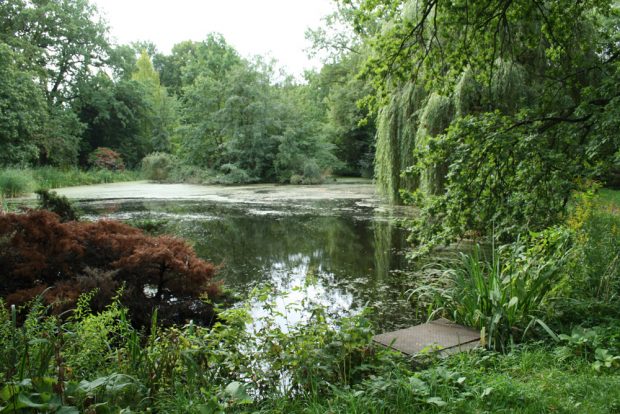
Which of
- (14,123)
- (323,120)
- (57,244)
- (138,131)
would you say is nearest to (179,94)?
(138,131)

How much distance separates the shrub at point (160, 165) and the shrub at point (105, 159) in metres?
1.85

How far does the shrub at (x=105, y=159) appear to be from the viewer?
1064 inches

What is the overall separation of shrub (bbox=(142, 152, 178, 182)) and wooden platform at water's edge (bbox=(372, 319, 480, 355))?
24451 mm

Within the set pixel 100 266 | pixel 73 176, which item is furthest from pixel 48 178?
pixel 100 266

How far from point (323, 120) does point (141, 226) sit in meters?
28.6

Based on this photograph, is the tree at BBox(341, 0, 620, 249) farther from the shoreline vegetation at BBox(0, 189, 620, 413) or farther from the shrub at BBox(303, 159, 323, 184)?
the shrub at BBox(303, 159, 323, 184)

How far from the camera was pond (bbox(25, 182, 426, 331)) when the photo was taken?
5.09 m

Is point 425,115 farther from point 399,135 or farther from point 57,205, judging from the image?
point 57,205

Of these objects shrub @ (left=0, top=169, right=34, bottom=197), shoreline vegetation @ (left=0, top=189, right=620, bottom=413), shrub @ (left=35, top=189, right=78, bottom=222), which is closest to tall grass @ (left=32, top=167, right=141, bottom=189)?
shrub @ (left=0, top=169, right=34, bottom=197)

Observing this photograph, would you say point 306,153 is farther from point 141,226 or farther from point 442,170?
point 141,226

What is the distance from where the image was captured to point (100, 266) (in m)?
4.38

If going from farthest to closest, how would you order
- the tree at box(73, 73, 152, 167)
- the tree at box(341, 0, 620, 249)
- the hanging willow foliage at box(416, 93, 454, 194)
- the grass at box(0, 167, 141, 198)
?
the tree at box(73, 73, 152, 167) → the grass at box(0, 167, 141, 198) → the hanging willow foliage at box(416, 93, 454, 194) → the tree at box(341, 0, 620, 249)

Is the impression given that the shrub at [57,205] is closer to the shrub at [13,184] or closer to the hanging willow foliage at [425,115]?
the hanging willow foliage at [425,115]

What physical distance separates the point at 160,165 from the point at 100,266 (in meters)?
23.5
